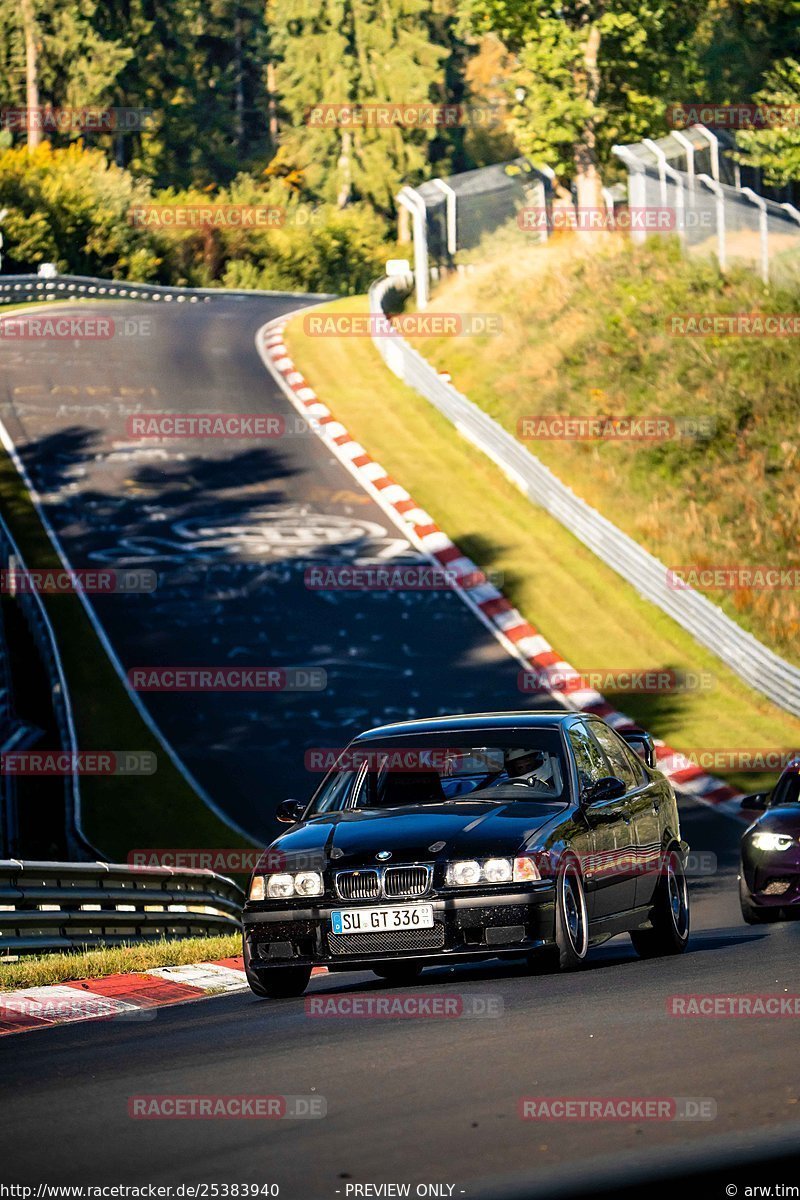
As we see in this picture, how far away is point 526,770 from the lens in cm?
1039

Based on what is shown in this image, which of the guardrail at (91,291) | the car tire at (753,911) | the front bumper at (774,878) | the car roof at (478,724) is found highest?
the car roof at (478,724)

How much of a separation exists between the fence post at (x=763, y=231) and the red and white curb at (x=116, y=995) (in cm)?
2565

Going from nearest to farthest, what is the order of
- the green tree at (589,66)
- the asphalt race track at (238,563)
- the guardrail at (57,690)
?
the guardrail at (57,690) < the asphalt race track at (238,563) < the green tree at (589,66)

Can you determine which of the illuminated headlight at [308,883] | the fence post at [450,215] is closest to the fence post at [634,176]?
the fence post at [450,215]

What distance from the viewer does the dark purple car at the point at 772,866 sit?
13250 mm

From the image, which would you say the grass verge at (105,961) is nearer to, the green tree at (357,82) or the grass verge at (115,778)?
the grass verge at (115,778)

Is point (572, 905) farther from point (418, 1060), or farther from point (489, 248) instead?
point (489, 248)

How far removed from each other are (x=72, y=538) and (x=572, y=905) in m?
21.2

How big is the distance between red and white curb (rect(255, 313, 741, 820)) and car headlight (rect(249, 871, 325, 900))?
33.7ft

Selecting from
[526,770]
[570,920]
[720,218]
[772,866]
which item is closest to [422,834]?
[570,920]

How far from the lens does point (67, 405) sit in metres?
37.3

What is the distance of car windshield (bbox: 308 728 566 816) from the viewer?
10.3 m

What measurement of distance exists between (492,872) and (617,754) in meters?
2.22

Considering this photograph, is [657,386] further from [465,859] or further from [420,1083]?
[420,1083]
